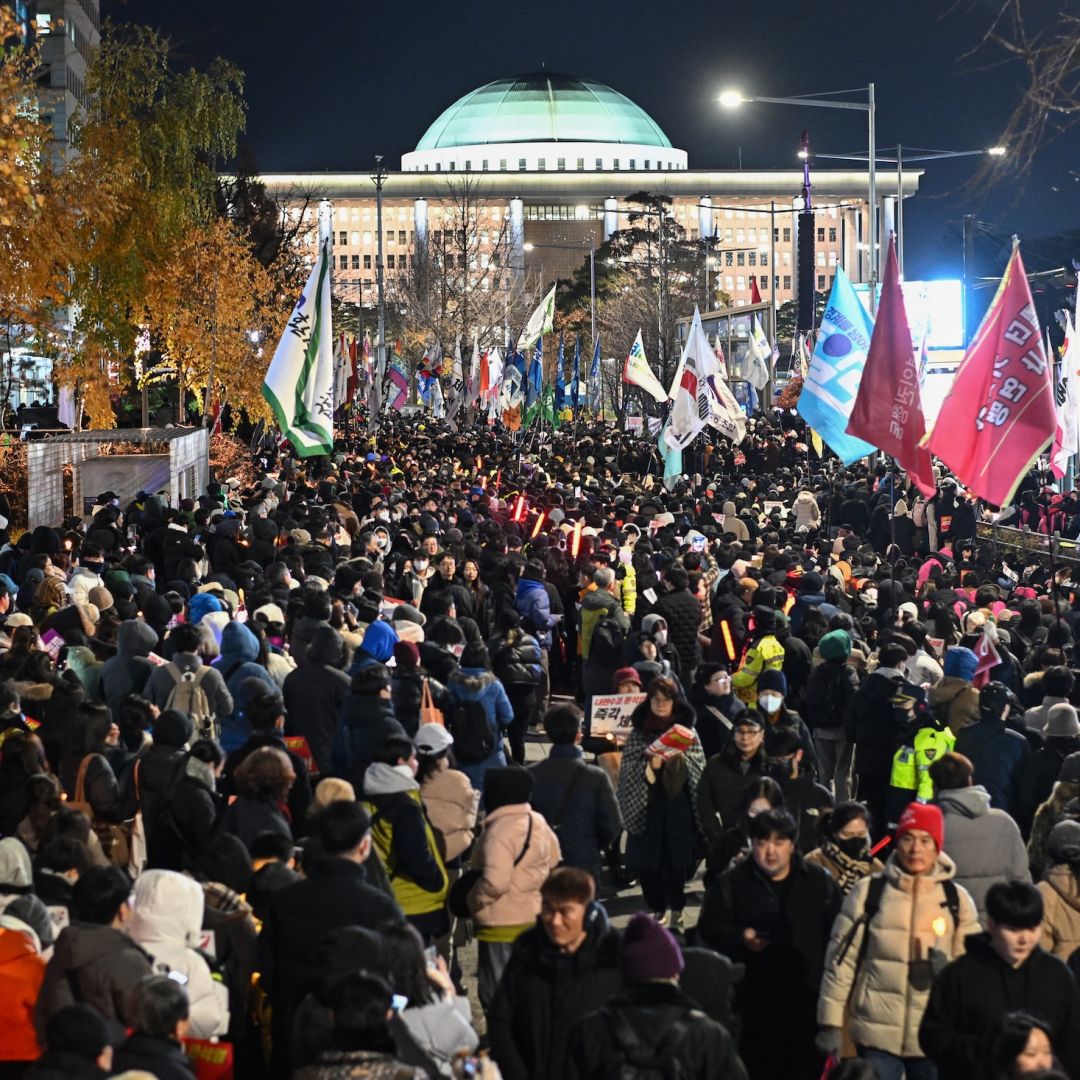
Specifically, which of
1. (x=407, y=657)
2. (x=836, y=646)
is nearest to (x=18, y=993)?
(x=407, y=657)

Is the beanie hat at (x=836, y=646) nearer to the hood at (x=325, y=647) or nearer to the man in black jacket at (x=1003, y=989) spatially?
the hood at (x=325, y=647)

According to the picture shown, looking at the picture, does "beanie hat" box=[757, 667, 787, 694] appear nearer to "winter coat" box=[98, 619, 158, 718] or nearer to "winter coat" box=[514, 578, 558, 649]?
"winter coat" box=[98, 619, 158, 718]

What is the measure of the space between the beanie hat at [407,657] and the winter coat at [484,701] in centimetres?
22

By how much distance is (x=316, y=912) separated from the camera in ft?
20.2

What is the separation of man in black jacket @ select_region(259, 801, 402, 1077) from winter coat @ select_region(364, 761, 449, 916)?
1114mm

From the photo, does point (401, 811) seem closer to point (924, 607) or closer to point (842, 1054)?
point (842, 1054)

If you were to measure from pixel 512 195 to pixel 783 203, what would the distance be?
21701 millimetres

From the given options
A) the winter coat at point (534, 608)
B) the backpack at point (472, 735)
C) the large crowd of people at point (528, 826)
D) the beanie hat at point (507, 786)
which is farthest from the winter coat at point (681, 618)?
the beanie hat at point (507, 786)

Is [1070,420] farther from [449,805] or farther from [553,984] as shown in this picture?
[553,984]

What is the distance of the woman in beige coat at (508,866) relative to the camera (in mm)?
6957

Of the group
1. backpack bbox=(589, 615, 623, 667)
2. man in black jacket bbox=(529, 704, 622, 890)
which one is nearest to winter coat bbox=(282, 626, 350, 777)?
man in black jacket bbox=(529, 704, 622, 890)

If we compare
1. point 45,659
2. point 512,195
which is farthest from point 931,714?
point 512,195

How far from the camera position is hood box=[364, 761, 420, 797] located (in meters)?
7.57

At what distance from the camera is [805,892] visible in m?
6.57
